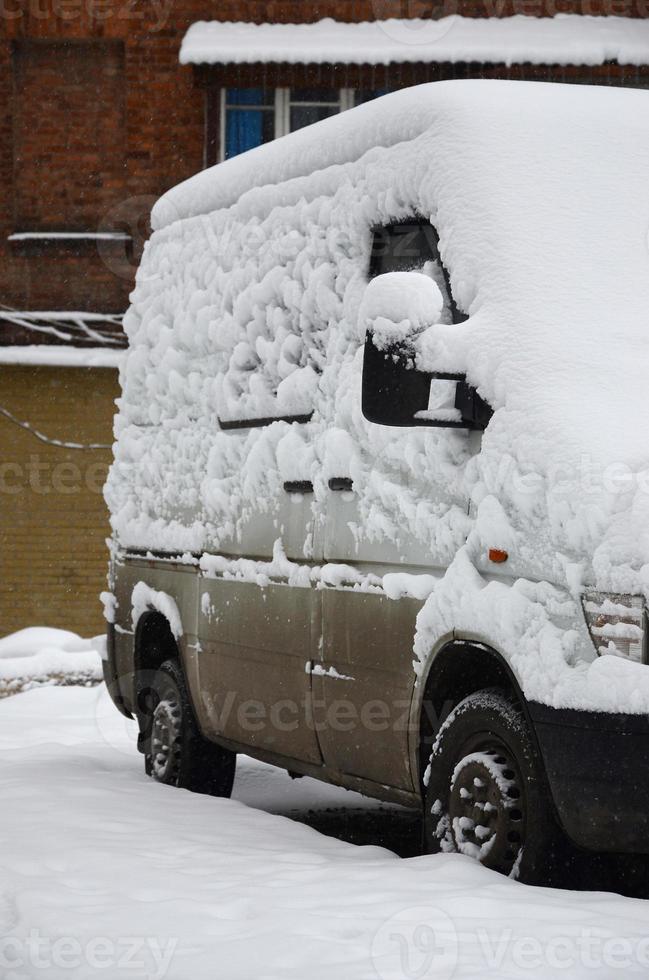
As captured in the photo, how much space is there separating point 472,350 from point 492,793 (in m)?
1.34

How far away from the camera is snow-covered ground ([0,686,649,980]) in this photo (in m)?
4.08

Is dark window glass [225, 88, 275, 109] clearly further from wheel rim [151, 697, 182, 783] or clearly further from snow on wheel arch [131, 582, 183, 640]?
wheel rim [151, 697, 182, 783]

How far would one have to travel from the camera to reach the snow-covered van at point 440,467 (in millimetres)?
4547

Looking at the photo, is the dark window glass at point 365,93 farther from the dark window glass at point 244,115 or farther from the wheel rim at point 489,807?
the wheel rim at point 489,807

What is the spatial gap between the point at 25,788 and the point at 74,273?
10147 millimetres

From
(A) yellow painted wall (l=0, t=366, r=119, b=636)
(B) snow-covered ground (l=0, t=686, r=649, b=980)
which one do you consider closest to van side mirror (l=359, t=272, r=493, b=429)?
(B) snow-covered ground (l=0, t=686, r=649, b=980)

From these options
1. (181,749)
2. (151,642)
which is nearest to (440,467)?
(181,749)

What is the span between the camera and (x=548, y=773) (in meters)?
4.62

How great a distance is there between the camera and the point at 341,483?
585cm

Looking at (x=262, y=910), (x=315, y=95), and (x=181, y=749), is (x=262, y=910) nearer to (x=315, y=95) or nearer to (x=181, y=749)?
(x=181, y=749)

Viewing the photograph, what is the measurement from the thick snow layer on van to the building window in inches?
370

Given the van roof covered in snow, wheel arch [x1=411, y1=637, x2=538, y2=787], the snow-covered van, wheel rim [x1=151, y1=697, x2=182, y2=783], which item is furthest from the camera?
wheel rim [x1=151, y1=697, x2=182, y2=783]

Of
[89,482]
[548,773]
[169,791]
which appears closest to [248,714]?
[169,791]

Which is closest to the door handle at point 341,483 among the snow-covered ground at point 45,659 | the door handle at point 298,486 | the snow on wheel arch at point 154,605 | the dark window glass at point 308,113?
the door handle at point 298,486
